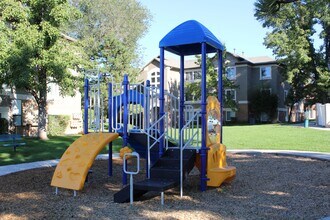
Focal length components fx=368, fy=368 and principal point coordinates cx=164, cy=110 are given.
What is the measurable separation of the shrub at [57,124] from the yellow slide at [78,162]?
59.7 ft

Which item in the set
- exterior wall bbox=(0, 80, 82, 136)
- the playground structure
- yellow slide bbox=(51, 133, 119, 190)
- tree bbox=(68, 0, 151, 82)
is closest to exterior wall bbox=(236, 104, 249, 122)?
tree bbox=(68, 0, 151, 82)

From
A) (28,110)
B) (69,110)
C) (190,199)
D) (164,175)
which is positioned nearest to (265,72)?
(69,110)

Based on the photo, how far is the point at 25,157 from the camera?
13.4 metres

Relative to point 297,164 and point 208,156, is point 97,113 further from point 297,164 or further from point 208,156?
point 297,164

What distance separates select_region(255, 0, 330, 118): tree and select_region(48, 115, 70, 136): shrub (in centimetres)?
2779

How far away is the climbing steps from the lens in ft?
21.9

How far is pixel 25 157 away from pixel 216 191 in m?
8.33

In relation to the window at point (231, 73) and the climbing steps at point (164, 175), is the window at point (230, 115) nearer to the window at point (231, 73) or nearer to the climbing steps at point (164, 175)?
the window at point (231, 73)

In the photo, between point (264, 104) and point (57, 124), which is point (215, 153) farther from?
point (264, 104)

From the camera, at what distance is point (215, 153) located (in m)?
8.20

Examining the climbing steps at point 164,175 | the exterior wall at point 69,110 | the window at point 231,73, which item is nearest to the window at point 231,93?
the window at point 231,73

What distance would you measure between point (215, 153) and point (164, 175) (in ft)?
4.54

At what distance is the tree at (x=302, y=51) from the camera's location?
4431 centimetres

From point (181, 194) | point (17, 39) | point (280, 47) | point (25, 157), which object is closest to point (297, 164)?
point (181, 194)
